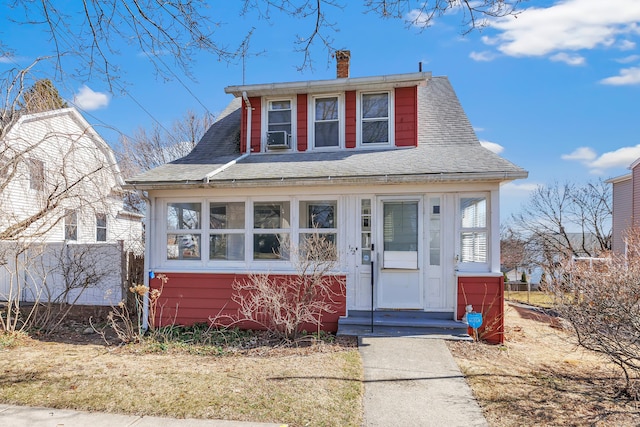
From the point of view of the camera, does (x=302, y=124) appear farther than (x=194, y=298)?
Yes

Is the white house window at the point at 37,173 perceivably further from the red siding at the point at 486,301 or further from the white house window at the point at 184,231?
the red siding at the point at 486,301

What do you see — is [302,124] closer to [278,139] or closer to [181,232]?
[278,139]

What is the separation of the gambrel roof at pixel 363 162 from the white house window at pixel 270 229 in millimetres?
669

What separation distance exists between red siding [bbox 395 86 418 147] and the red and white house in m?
0.02

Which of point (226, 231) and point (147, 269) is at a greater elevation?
point (226, 231)

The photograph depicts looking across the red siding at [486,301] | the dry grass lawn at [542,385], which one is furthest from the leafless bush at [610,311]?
the red siding at [486,301]

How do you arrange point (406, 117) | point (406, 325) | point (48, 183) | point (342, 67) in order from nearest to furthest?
point (406, 325)
point (48, 183)
point (406, 117)
point (342, 67)

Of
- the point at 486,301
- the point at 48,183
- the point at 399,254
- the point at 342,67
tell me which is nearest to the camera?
the point at 486,301

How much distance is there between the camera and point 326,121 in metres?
9.17

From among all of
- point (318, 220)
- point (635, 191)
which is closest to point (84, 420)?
point (318, 220)

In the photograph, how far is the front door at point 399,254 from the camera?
7.16m

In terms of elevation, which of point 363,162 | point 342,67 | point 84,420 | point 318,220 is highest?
point 342,67

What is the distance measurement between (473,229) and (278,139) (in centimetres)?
487

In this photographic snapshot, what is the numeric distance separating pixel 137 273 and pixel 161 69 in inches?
263
